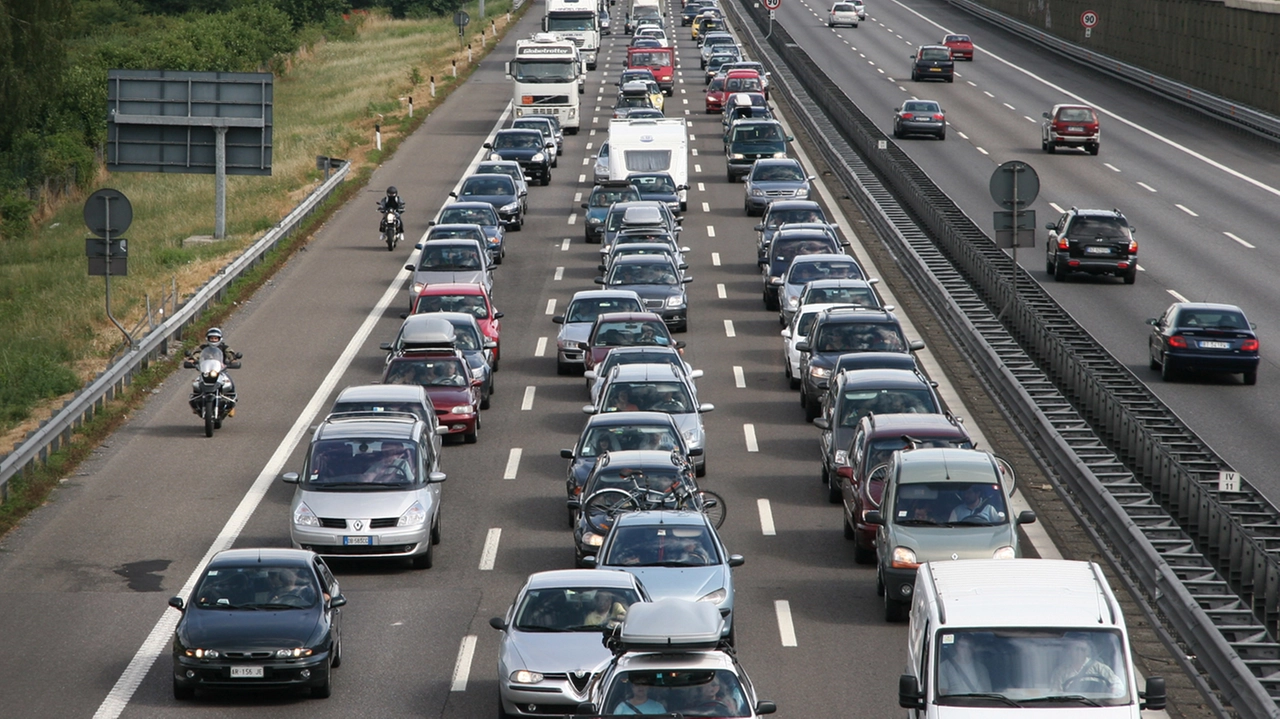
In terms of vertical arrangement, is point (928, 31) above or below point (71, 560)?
above

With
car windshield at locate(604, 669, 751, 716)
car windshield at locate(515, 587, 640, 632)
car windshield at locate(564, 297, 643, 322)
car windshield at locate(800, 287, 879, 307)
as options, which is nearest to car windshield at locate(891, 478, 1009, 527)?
car windshield at locate(515, 587, 640, 632)

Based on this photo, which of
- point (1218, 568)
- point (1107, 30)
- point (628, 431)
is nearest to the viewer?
point (1218, 568)

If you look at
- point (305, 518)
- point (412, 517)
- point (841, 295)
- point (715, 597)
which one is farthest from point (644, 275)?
point (715, 597)

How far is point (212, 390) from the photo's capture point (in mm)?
28219

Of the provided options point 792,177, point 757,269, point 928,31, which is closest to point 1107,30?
point 928,31

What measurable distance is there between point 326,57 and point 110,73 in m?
56.5

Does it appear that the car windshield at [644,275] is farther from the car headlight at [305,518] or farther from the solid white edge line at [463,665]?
the solid white edge line at [463,665]

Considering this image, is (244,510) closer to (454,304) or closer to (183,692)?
(183,692)

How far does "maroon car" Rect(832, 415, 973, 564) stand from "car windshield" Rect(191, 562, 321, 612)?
6.86 m

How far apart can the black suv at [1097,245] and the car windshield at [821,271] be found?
266 inches

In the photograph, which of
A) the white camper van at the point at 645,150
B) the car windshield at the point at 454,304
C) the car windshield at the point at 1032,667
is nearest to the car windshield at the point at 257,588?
the car windshield at the point at 1032,667

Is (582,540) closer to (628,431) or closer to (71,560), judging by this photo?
(628,431)

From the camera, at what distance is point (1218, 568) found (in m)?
20.0

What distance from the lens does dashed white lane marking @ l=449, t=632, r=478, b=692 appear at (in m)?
17.3
